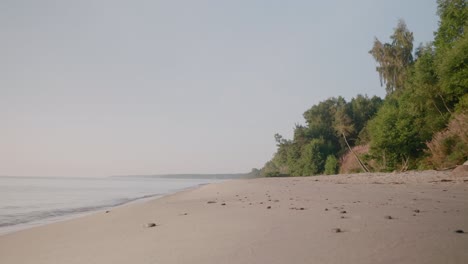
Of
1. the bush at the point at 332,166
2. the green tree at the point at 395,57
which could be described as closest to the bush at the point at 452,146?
the bush at the point at 332,166

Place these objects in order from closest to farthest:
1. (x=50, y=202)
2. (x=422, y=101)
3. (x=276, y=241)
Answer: (x=276, y=241), (x=50, y=202), (x=422, y=101)

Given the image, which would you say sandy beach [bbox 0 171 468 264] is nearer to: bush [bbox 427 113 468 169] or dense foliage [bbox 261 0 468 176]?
bush [bbox 427 113 468 169]

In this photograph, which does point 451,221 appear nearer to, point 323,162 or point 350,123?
point 323,162

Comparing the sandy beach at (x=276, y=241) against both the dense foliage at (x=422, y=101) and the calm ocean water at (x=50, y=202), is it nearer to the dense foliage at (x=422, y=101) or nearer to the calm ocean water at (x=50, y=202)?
the calm ocean water at (x=50, y=202)

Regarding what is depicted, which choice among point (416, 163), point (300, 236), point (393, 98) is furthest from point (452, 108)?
point (300, 236)

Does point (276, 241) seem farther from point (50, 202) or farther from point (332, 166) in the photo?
point (332, 166)

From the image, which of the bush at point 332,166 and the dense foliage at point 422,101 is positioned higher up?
the dense foliage at point 422,101

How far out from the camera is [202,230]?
10.9 feet

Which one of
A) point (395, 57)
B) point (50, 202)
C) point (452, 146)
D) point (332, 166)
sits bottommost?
point (50, 202)

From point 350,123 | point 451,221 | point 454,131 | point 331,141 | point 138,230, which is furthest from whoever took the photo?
point 331,141

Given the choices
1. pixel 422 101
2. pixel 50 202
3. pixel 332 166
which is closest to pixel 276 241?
pixel 50 202

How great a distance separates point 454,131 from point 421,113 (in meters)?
8.99

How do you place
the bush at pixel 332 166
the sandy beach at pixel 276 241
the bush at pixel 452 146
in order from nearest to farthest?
the sandy beach at pixel 276 241 → the bush at pixel 452 146 → the bush at pixel 332 166

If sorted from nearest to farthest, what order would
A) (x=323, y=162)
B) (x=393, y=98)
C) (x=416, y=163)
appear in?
1. (x=416, y=163)
2. (x=393, y=98)
3. (x=323, y=162)
